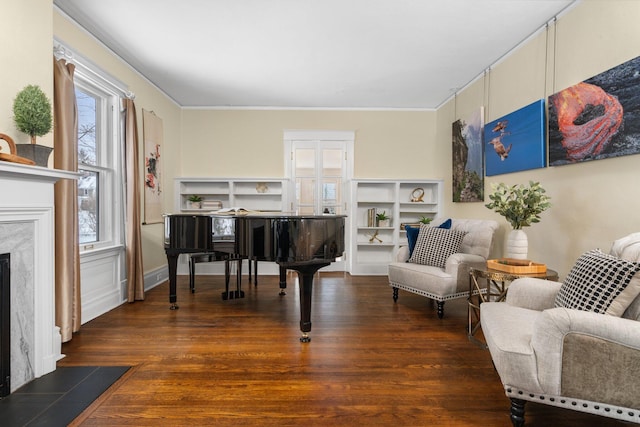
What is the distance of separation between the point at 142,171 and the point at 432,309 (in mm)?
3660

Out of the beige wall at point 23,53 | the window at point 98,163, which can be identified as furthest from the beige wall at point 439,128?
the window at point 98,163

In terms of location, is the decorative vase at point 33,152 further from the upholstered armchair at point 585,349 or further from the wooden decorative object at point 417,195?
the wooden decorative object at point 417,195

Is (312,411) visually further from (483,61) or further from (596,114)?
(483,61)

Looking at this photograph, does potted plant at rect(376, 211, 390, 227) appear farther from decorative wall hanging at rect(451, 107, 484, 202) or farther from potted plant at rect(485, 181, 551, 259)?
potted plant at rect(485, 181, 551, 259)

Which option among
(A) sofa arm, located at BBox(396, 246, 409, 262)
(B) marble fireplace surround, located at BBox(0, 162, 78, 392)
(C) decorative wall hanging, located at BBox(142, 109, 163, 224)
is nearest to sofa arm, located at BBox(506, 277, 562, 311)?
(A) sofa arm, located at BBox(396, 246, 409, 262)

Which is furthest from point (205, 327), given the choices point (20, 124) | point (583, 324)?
point (583, 324)

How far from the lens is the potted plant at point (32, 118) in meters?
1.84

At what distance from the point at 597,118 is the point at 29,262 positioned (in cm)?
379

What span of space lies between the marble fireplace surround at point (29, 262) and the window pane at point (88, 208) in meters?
1.25

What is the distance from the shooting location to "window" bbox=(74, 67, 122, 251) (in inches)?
123

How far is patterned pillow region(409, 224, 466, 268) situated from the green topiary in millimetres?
3268

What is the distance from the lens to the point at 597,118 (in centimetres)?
231

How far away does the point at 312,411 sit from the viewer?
169 centimetres

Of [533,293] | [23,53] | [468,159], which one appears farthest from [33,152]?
[468,159]
